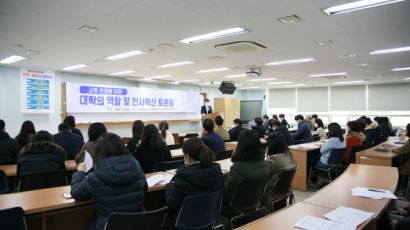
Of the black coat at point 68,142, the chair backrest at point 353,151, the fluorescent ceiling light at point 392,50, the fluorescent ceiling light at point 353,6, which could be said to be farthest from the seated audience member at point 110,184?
the fluorescent ceiling light at point 392,50

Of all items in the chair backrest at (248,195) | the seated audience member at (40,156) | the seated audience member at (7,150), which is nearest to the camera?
the chair backrest at (248,195)

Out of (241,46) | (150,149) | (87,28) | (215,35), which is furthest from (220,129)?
(87,28)

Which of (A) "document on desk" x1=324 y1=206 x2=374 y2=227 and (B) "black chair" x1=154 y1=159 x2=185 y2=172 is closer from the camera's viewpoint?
(A) "document on desk" x1=324 y1=206 x2=374 y2=227

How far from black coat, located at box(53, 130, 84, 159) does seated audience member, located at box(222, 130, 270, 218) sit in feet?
9.80

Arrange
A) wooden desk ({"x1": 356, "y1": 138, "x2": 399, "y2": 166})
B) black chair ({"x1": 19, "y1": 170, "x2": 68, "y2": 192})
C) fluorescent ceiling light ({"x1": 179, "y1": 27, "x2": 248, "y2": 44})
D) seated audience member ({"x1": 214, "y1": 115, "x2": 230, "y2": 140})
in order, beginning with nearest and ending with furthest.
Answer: black chair ({"x1": 19, "y1": 170, "x2": 68, "y2": 192}) < fluorescent ceiling light ({"x1": 179, "y1": 27, "x2": 248, "y2": 44}) < wooden desk ({"x1": 356, "y1": 138, "x2": 399, "y2": 166}) < seated audience member ({"x1": 214, "y1": 115, "x2": 230, "y2": 140})

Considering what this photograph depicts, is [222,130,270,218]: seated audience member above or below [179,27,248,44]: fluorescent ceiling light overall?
below

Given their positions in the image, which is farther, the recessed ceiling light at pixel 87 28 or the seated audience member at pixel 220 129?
the seated audience member at pixel 220 129

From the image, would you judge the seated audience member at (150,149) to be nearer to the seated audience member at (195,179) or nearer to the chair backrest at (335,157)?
the seated audience member at (195,179)

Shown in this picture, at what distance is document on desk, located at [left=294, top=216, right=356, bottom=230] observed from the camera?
1.60 meters

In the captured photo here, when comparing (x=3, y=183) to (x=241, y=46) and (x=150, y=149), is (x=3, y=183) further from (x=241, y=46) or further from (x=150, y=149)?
(x=241, y=46)

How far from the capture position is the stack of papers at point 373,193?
2201 millimetres

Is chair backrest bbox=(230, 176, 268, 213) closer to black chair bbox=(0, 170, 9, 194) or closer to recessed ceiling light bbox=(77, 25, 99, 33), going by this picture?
black chair bbox=(0, 170, 9, 194)

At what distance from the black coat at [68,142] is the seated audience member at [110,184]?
2.60 metres

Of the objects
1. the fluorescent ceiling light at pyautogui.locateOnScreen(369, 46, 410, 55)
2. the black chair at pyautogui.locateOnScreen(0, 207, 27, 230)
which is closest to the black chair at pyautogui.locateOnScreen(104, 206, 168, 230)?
the black chair at pyautogui.locateOnScreen(0, 207, 27, 230)
